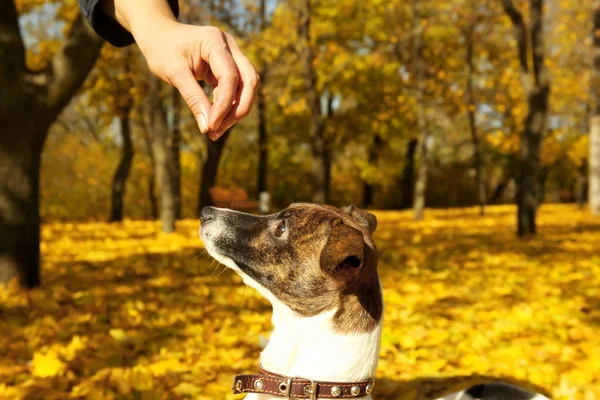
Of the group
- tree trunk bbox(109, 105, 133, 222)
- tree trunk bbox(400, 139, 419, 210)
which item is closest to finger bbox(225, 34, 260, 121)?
tree trunk bbox(109, 105, 133, 222)

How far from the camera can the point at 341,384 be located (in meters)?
2.46

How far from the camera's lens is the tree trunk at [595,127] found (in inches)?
689

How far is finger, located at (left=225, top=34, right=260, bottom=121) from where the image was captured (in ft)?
7.41

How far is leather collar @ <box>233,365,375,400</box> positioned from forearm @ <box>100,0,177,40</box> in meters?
1.59

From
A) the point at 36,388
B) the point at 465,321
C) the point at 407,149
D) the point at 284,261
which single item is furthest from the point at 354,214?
the point at 407,149

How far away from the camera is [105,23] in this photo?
9.27ft

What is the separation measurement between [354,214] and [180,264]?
21.5 ft

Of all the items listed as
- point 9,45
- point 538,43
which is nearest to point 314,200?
point 538,43

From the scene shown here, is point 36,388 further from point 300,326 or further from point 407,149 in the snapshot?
point 407,149

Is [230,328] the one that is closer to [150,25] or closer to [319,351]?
[319,351]

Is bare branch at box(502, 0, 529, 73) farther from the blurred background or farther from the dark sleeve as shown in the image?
the dark sleeve

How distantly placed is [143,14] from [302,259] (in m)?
1.30

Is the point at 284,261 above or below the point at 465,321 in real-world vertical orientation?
above

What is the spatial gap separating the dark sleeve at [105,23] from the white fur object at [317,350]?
1138 mm
